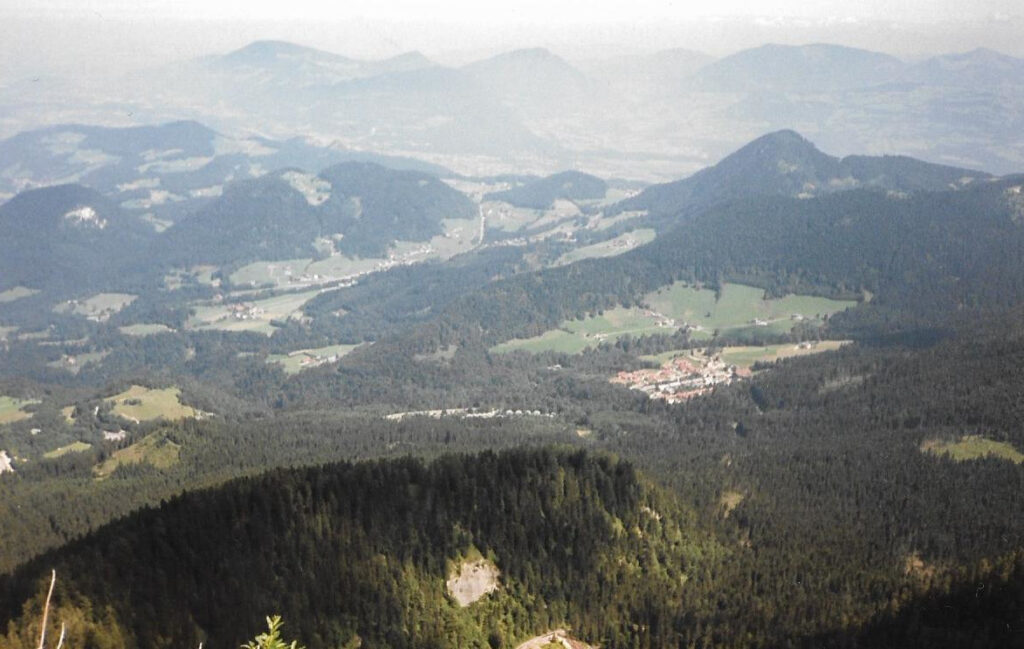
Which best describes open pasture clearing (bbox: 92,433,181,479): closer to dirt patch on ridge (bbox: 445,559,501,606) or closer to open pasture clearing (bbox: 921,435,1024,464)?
dirt patch on ridge (bbox: 445,559,501,606)

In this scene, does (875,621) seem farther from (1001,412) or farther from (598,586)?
(1001,412)

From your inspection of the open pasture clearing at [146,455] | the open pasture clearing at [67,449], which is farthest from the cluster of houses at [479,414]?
the open pasture clearing at [67,449]

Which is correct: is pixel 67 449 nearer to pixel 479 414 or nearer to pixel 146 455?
pixel 146 455

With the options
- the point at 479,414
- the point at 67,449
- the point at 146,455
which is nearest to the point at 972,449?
the point at 479,414

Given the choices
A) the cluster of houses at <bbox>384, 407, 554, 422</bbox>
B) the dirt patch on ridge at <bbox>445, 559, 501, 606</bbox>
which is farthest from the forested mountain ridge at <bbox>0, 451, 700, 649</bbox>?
the cluster of houses at <bbox>384, 407, 554, 422</bbox>

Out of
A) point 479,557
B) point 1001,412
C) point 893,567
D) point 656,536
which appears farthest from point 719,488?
point 1001,412

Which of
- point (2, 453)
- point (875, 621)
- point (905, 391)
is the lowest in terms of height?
point (2, 453)
